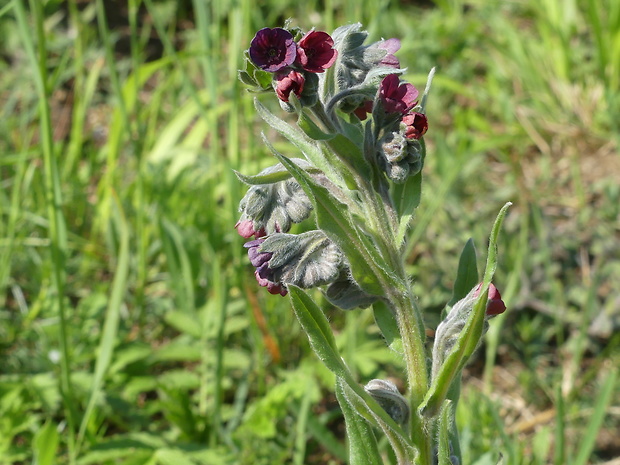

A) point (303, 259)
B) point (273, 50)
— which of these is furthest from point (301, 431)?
point (273, 50)

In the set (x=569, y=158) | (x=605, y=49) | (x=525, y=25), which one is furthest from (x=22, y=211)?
(x=525, y=25)

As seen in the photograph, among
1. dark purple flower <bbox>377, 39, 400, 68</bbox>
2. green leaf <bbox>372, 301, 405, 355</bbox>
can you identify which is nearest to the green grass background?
green leaf <bbox>372, 301, 405, 355</bbox>

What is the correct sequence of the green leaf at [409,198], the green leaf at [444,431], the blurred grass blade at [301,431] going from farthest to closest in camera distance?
the blurred grass blade at [301,431] < the green leaf at [409,198] < the green leaf at [444,431]

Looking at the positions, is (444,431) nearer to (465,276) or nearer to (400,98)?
(465,276)

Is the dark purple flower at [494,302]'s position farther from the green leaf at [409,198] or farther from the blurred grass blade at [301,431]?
the blurred grass blade at [301,431]

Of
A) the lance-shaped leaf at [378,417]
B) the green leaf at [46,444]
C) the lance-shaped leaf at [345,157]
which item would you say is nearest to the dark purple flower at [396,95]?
the lance-shaped leaf at [345,157]

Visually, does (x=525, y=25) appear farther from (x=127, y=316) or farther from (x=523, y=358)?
(x=127, y=316)
